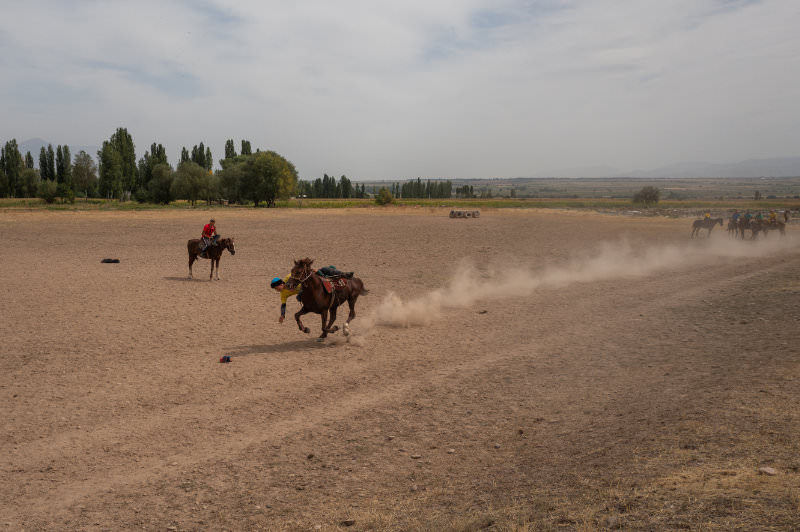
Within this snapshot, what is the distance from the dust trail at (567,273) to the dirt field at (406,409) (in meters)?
0.20

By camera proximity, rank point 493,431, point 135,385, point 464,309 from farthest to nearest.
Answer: point 464,309, point 135,385, point 493,431

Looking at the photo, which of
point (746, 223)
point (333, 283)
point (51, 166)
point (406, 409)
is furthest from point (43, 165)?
point (406, 409)

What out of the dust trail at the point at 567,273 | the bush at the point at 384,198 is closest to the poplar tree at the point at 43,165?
the bush at the point at 384,198

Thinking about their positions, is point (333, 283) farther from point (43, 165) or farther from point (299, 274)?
point (43, 165)

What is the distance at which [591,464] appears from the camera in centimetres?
654

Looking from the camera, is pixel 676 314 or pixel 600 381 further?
pixel 676 314

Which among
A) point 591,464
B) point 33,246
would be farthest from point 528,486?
point 33,246

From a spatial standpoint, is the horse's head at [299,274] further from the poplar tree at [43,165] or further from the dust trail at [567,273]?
the poplar tree at [43,165]

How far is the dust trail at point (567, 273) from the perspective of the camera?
1565cm

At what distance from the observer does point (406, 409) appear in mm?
9016

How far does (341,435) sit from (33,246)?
3146 cm

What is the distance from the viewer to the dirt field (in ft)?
19.4

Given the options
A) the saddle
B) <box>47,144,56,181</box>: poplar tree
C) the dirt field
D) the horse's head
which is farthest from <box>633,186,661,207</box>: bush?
<box>47,144,56,181</box>: poplar tree

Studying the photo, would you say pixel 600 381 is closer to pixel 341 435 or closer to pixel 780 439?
pixel 780 439
